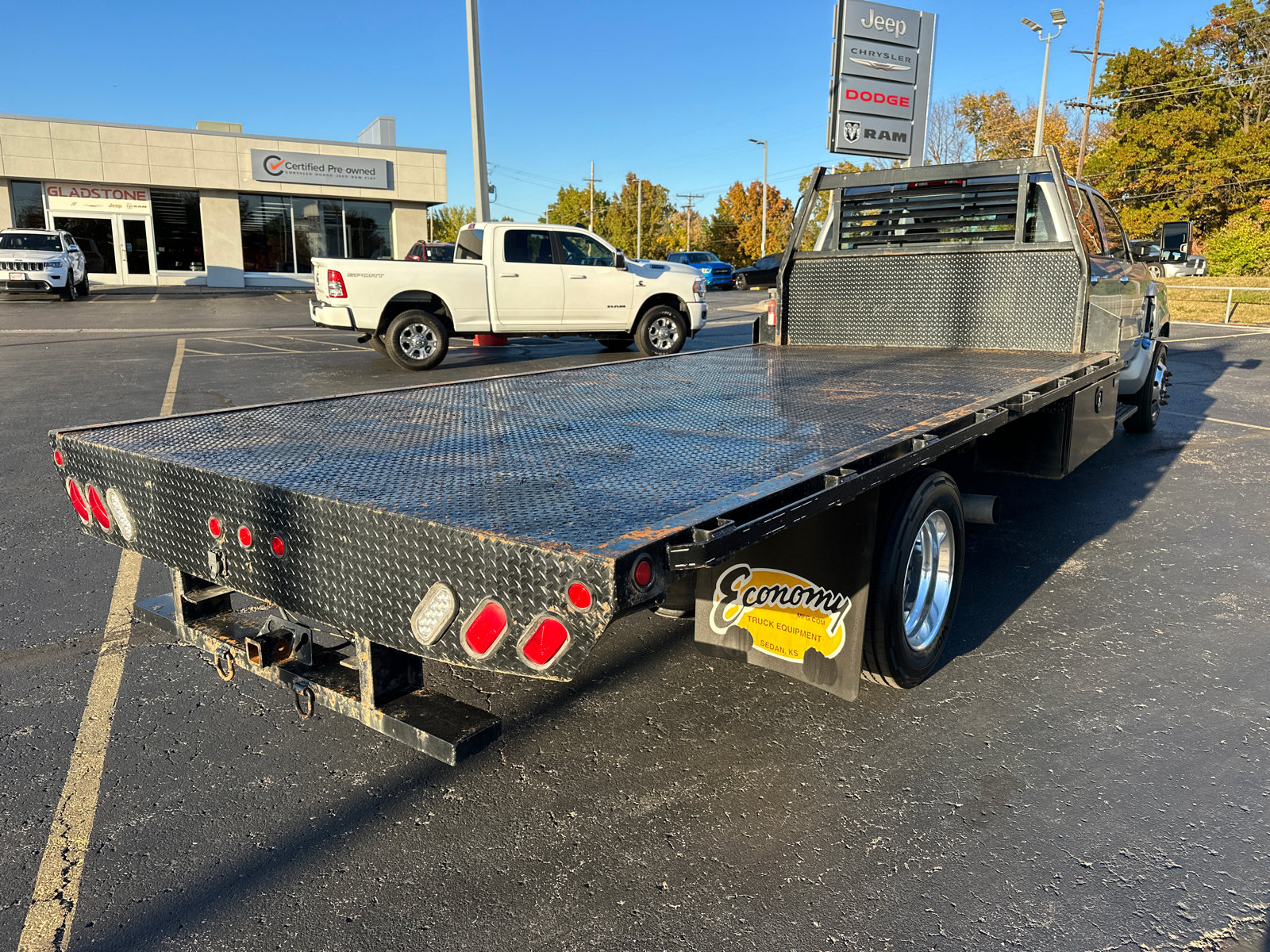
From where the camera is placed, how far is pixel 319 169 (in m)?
33.7

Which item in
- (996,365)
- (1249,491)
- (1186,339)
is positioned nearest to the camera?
(996,365)

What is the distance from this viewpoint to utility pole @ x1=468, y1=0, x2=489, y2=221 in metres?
18.0

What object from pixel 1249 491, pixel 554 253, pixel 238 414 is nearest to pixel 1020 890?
pixel 238 414

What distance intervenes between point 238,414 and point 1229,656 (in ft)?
13.9

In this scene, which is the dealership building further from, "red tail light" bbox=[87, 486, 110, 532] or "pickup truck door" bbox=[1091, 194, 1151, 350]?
"red tail light" bbox=[87, 486, 110, 532]

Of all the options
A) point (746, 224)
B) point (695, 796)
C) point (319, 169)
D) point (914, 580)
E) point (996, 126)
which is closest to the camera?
point (695, 796)

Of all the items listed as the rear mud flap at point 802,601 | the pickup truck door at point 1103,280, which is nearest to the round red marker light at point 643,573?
the rear mud flap at point 802,601

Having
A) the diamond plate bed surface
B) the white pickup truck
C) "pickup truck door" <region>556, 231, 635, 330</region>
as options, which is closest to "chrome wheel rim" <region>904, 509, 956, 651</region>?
the diamond plate bed surface

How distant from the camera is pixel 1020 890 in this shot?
2418 mm

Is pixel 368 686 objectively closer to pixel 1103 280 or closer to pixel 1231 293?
pixel 1103 280

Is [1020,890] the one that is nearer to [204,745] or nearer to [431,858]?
[431,858]

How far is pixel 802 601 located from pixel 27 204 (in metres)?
37.1

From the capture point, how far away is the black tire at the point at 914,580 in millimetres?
3078

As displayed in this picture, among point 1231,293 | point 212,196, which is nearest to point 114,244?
point 212,196
